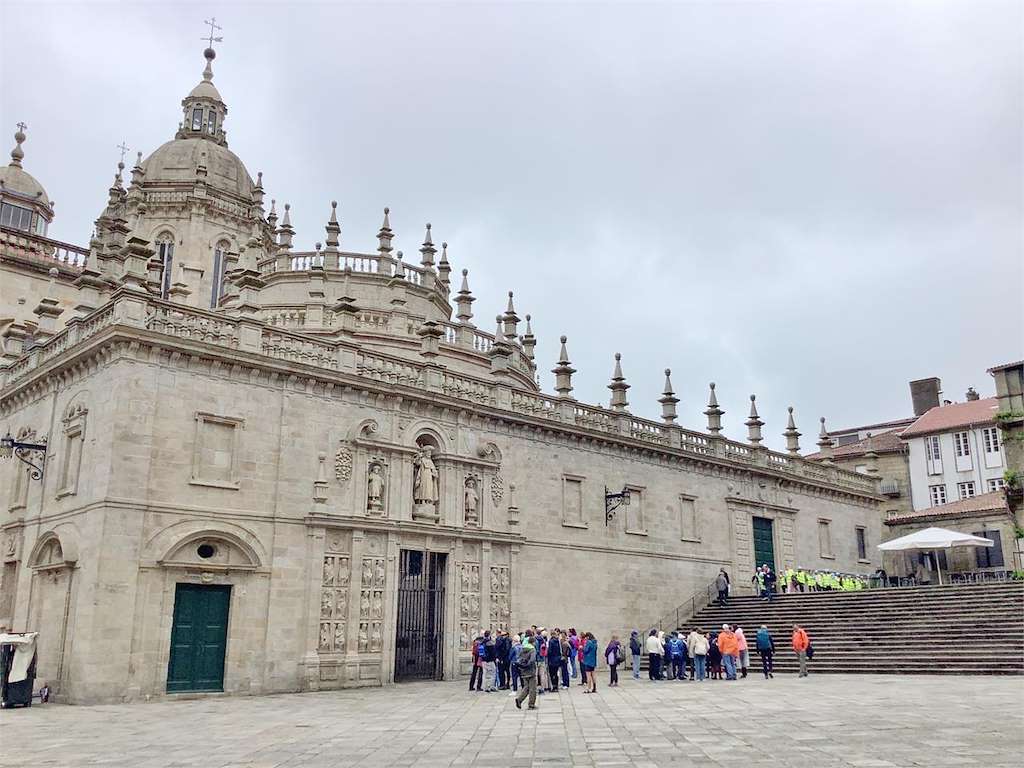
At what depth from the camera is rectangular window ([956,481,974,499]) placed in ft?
150

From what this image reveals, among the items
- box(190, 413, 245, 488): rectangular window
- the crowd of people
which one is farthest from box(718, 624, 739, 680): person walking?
box(190, 413, 245, 488): rectangular window

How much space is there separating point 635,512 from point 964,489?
24.1 meters

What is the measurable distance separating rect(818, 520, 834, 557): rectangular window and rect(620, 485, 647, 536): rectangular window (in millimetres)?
11774

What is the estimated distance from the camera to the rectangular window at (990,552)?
3856 cm

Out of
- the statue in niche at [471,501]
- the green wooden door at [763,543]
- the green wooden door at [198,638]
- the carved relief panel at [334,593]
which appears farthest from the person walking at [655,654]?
the green wooden door at [763,543]

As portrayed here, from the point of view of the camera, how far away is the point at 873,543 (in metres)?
42.4

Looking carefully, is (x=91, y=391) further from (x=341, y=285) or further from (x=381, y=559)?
(x=341, y=285)

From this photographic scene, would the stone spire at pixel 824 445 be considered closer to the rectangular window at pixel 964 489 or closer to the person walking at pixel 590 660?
the rectangular window at pixel 964 489

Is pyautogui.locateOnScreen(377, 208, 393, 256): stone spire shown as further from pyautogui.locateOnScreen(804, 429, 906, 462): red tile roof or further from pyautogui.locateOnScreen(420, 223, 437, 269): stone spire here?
pyautogui.locateOnScreen(804, 429, 906, 462): red tile roof

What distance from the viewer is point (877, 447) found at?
1984 inches

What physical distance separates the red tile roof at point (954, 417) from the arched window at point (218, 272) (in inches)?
1439

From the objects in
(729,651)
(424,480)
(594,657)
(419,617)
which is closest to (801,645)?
(729,651)

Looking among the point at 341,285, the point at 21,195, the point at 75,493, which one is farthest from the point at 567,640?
the point at 21,195

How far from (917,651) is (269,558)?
17.6 m
